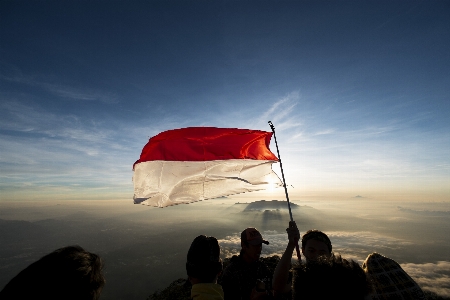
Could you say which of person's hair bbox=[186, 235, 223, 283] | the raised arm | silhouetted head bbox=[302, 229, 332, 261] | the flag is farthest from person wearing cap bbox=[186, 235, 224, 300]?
the flag

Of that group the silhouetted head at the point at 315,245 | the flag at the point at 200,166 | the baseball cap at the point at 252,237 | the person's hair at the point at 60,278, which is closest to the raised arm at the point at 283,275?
the silhouetted head at the point at 315,245

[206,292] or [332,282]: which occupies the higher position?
[332,282]

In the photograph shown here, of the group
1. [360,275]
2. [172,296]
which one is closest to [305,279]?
[360,275]

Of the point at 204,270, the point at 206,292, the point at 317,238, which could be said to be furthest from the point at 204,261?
the point at 317,238

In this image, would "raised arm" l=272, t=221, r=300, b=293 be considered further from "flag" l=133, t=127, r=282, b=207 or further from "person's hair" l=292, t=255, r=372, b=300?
"flag" l=133, t=127, r=282, b=207

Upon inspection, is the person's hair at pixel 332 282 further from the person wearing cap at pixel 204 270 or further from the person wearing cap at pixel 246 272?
the person wearing cap at pixel 246 272

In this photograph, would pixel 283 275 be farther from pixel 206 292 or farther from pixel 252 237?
pixel 252 237
